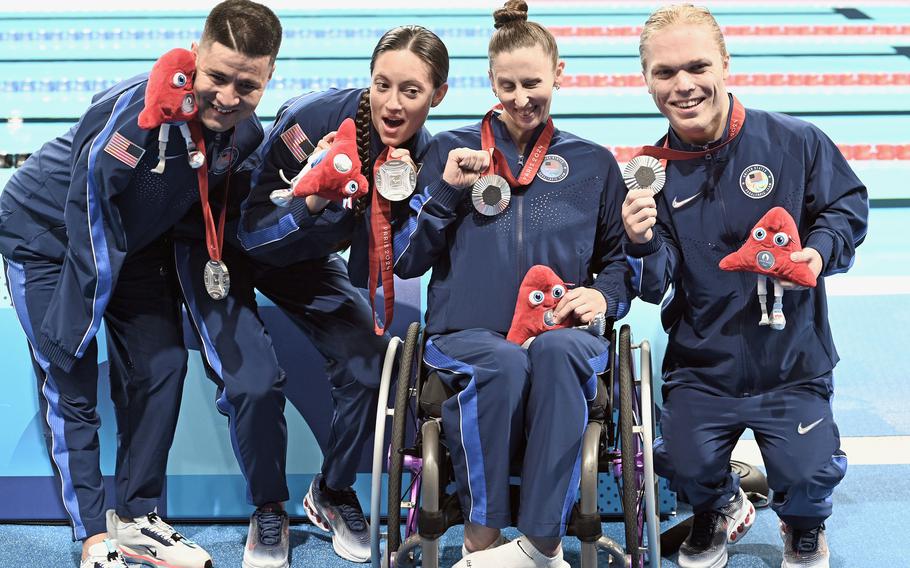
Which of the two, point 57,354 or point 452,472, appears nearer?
point 452,472

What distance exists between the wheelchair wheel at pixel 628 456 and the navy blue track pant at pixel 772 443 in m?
0.28

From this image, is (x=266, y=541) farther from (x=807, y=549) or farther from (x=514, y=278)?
(x=807, y=549)

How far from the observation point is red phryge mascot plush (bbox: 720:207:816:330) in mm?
2459

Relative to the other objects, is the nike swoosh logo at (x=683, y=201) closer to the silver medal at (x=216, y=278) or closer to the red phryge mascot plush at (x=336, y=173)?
the red phryge mascot plush at (x=336, y=173)

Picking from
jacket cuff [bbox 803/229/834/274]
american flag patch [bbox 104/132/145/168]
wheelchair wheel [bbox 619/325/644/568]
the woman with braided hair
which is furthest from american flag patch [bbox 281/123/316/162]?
jacket cuff [bbox 803/229/834/274]

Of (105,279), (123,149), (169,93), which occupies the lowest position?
(105,279)

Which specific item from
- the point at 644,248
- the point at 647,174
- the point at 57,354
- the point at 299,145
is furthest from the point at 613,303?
the point at 57,354

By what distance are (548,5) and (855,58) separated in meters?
2.53

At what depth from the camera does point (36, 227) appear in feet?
8.93

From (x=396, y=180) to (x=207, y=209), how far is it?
482 mm

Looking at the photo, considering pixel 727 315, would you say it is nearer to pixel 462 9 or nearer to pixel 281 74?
pixel 281 74

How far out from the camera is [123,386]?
282cm

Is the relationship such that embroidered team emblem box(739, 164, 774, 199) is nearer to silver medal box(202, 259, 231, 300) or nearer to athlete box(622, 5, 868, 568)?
athlete box(622, 5, 868, 568)

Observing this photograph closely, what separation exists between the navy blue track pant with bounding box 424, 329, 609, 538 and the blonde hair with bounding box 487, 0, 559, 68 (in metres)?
0.70
